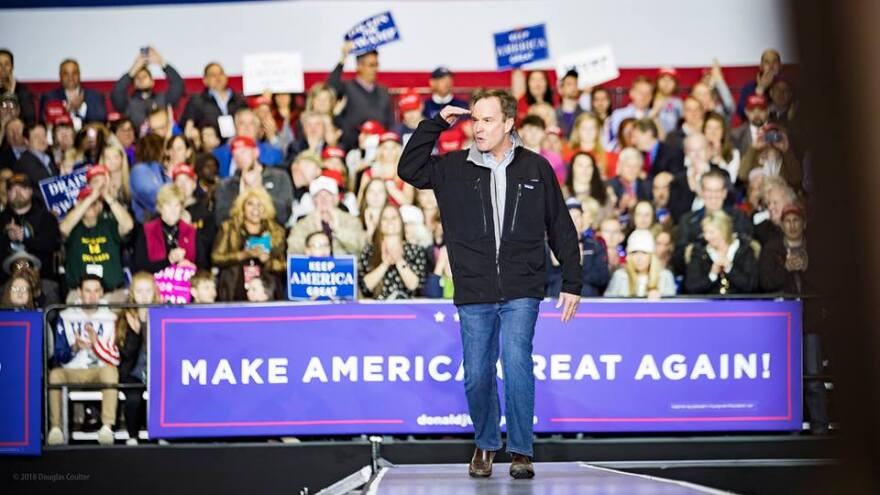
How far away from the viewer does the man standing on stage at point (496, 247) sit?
20.2 ft

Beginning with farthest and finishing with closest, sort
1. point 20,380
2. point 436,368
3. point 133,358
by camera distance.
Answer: point 133,358
point 20,380
point 436,368

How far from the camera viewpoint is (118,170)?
11.2 metres

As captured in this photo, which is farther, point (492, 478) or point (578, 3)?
point (578, 3)

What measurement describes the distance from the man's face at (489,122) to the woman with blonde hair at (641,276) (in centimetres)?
383

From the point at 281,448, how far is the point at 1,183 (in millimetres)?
4003

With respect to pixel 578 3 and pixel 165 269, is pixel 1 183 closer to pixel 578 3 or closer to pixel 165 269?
pixel 165 269

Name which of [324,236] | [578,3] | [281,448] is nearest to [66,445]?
[281,448]

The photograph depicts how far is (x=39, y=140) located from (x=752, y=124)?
687 cm

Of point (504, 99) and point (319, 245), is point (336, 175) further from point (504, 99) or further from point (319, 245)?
point (504, 99)

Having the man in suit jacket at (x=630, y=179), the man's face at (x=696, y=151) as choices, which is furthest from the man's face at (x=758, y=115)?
the man in suit jacket at (x=630, y=179)

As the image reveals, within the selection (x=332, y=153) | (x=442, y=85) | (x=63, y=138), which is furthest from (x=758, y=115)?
(x=63, y=138)

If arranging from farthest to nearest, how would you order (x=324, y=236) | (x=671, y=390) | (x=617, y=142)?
(x=617, y=142) → (x=324, y=236) → (x=671, y=390)

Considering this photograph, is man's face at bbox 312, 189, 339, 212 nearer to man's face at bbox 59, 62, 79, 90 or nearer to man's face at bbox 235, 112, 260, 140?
man's face at bbox 235, 112, 260, 140

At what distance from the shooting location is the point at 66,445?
363 inches
